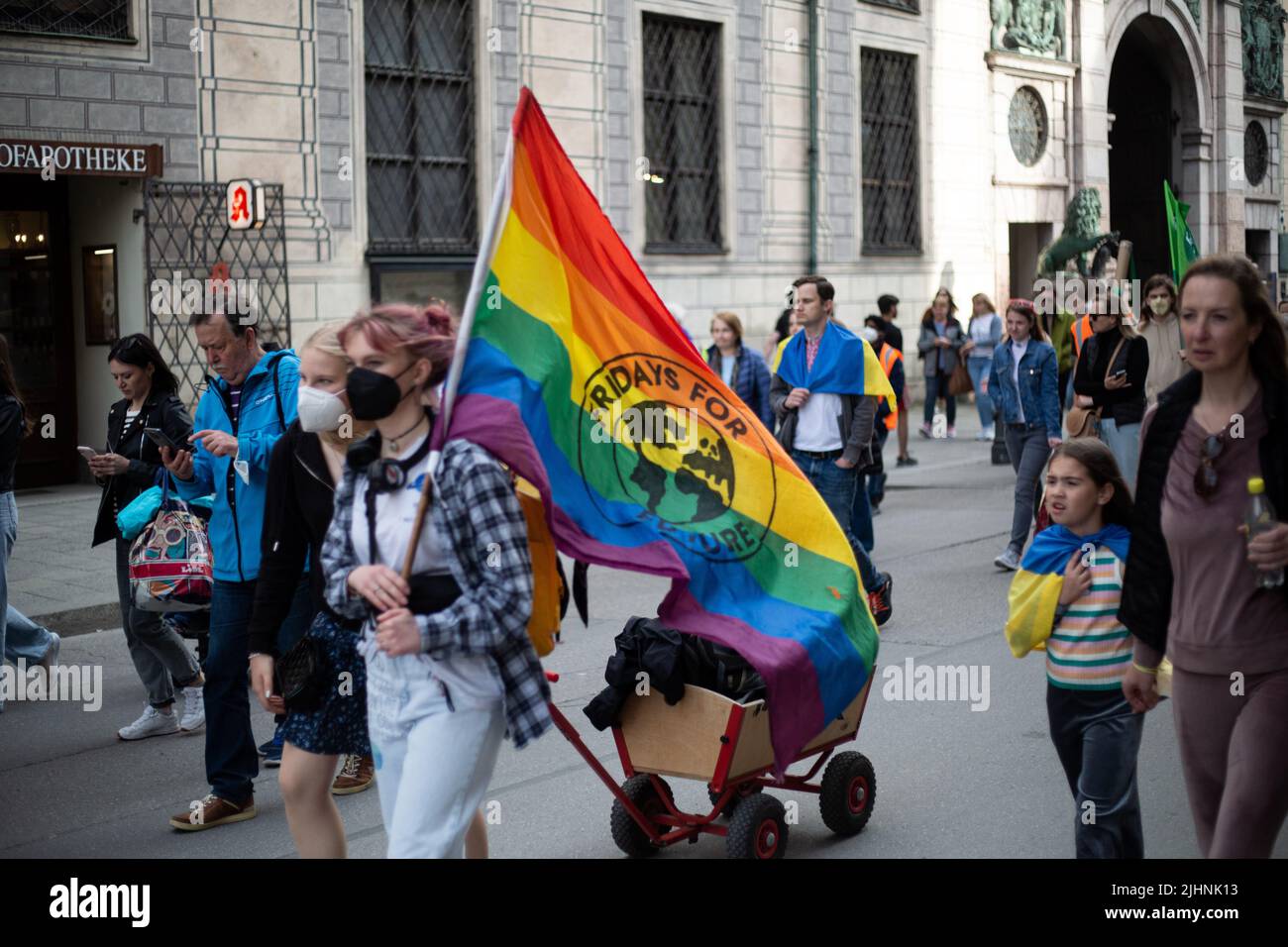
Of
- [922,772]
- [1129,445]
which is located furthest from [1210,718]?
[1129,445]

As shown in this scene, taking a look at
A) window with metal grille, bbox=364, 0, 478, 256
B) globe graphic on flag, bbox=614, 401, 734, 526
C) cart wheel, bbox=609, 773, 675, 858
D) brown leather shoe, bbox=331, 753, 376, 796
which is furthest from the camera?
window with metal grille, bbox=364, 0, 478, 256

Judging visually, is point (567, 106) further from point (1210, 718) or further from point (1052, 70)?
point (1210, 718)

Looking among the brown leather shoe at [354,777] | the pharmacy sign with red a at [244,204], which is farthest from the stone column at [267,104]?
the brown leather shoe at [354,777]

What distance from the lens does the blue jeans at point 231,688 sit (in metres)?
5.88

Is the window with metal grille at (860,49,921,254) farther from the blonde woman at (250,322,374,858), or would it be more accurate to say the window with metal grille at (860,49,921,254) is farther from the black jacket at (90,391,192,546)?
the blonde woman at (250,322,374,858)

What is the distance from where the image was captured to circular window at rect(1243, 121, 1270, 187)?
118ft

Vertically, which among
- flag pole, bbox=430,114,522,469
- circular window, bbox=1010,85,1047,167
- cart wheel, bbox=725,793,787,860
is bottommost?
cart wheel, bbox=725,793,787,860

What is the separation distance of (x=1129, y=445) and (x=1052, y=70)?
19.1 metres

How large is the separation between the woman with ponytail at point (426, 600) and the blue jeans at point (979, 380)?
1761 cm

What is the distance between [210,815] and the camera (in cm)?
591

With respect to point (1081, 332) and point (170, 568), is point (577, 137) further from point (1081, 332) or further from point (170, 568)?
point (170, 568)

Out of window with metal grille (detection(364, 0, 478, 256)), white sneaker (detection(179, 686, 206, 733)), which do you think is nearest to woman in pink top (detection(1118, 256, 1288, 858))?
white sneaker (detection(179, 686, 206, 733))

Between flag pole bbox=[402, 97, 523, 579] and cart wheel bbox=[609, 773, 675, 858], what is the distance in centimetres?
181

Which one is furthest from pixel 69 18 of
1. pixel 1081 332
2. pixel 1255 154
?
pixel 1255 154
